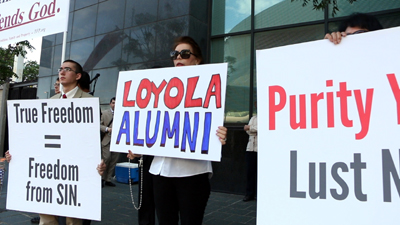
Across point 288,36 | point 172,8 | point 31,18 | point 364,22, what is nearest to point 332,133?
point 364,22

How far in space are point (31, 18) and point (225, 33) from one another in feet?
13.8

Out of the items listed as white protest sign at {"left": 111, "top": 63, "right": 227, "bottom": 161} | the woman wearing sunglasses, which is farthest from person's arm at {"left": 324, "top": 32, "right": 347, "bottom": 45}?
the woman wearing sunglasses

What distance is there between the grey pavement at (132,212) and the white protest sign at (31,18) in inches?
100

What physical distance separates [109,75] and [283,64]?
281 inches

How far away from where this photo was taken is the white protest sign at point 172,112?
205 centimetres

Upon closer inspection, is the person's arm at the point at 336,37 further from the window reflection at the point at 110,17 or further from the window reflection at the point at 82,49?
the window reflection at the point at 82,49

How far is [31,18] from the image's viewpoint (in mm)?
3988

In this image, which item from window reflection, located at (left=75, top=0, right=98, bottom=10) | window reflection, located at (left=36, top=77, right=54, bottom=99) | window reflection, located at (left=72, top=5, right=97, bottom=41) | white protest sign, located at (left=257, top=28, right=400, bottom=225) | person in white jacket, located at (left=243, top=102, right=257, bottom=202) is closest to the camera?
white protest sign, located at (left=257, top=28, right=400, bottom=225)

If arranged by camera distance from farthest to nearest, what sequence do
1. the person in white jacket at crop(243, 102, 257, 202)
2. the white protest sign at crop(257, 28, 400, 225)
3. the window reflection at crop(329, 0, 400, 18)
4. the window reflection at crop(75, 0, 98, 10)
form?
the window reflection at crop(75, 0, 98, 10) < the person in white jacket at crop(243, 102, 257, 202) < the window reflection at crop(329, 0, 400, 18) < the white protest sign at crop(257, 28, 400, 225)

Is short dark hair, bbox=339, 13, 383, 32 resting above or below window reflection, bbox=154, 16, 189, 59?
below

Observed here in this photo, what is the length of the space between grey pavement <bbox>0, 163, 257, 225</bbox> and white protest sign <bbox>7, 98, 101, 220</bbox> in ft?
5.63

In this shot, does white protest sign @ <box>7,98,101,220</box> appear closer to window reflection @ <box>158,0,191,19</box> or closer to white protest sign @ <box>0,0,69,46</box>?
white protest sign @ <box>0,0,69,46</box>

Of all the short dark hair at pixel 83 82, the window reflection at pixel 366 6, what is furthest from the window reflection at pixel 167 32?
the short dark hair at pixel 83 82

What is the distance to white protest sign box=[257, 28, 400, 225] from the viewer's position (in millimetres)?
1468
